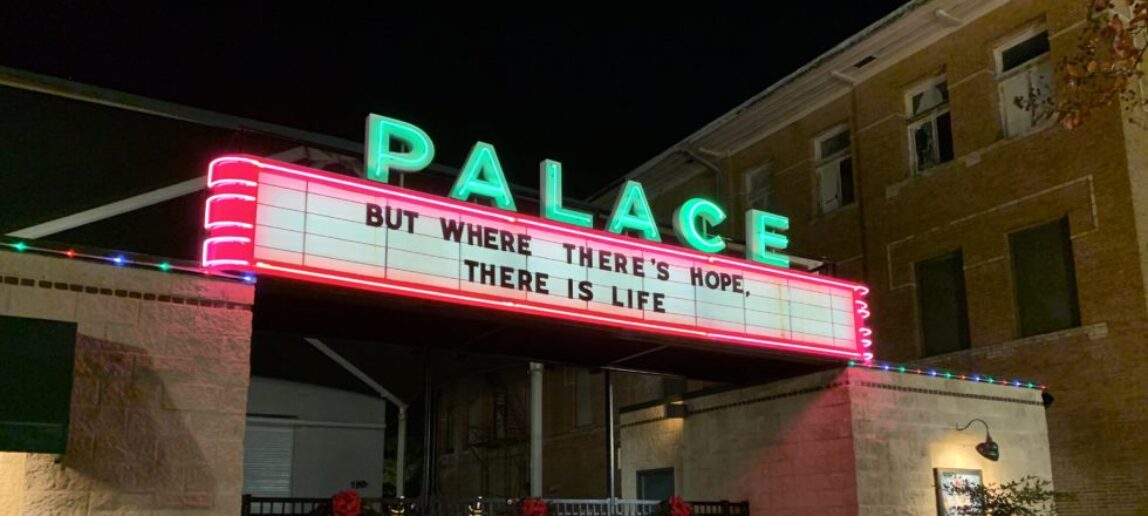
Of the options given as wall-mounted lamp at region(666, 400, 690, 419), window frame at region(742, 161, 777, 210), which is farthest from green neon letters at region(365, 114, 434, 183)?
window frame at region(742, 161, 777, 210)

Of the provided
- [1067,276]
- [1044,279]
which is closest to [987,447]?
[1067,276]

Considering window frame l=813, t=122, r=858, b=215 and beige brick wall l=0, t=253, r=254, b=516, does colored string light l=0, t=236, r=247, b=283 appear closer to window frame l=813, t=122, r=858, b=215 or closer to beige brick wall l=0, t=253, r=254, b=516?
beige brick wall l=0, t=253, r=254, b=516

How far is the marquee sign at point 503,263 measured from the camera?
9227 mm

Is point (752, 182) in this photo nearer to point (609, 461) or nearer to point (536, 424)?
point (536, 424)

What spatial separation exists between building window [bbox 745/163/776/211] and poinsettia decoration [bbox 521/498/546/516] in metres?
15.9

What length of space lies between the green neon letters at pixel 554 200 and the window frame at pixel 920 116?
12.4m

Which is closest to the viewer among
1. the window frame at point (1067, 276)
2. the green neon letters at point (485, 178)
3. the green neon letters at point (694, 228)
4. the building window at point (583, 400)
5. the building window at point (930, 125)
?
the green neon letters at point (485, 178)

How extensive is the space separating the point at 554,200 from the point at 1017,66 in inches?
498

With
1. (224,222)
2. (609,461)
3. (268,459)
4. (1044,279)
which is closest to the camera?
(224,222)

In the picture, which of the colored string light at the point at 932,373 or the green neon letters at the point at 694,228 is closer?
the green neon letters at the point at 694,228

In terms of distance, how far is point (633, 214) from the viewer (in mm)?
12602

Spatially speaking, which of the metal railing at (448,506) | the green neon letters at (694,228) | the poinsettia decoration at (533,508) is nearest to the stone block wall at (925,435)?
the metal railing at (448,506)

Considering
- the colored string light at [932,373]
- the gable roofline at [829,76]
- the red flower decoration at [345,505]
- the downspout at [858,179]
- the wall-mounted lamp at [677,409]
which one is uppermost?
the gable roofline at [829,76]

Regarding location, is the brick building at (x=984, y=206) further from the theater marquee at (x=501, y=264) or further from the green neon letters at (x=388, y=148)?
the green neon letters at (x=388, y=148)
